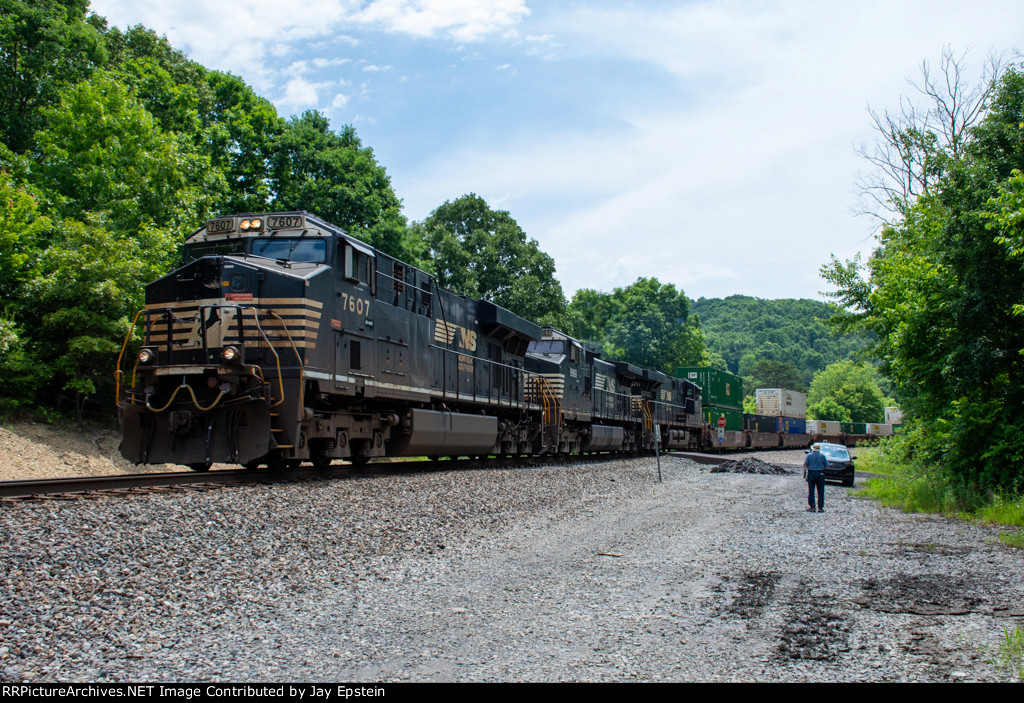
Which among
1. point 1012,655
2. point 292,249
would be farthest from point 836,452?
point 1012,655

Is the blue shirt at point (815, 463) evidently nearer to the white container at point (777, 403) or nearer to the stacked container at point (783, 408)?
the stacked container at point (783, 408)

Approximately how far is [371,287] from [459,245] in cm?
3237

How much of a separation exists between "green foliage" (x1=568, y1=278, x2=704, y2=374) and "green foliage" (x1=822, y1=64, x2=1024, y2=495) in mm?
50834

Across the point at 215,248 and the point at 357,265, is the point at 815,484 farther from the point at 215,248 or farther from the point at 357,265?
the point at 215,248

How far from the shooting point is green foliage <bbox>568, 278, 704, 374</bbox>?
221ft

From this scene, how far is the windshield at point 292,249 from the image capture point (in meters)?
11.6

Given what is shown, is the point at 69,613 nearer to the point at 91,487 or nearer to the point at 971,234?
the point at 91,487

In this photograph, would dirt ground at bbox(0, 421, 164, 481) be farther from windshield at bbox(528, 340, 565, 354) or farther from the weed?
the weed

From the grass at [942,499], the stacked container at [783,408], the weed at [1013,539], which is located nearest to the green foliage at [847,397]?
the stacked container at [783,408]

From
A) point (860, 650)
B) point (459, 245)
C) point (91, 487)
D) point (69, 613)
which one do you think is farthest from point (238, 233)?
point (459, 245)

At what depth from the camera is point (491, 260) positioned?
45.4 metres

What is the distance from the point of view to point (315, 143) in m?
31.8

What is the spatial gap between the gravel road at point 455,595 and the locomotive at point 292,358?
68.9 inches

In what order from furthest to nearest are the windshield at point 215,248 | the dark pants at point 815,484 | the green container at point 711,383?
1. the green container at point 711,383
2. the dark pants at point 815,484
3. the windshield at point 215,248
